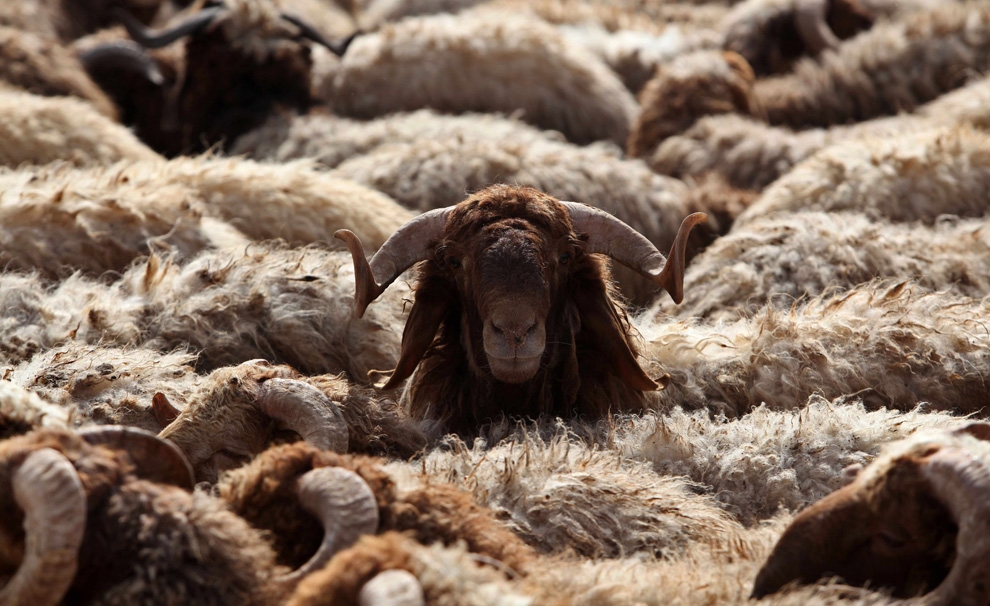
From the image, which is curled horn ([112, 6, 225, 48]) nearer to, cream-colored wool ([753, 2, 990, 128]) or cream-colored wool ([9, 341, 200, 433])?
cream-colored wool ([753, 2, 990, 128])

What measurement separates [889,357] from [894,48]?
5.98 m

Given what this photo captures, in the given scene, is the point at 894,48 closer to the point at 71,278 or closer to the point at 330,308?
the point at 330,308

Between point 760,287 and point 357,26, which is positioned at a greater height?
point 760,287

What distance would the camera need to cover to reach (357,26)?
47.7 feet

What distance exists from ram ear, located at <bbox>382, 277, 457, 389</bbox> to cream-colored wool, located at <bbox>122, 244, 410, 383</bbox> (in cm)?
39

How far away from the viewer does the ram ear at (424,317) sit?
16.6 ft

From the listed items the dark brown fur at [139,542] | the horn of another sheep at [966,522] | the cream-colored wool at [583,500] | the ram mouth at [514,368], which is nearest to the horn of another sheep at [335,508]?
the dark brown fur at [139,542]

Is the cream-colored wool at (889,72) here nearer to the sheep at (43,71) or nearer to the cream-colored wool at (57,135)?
the cream-colored wool at (57,135)

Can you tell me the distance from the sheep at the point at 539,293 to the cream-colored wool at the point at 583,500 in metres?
0.67

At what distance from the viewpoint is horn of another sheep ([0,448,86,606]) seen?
2.80 m

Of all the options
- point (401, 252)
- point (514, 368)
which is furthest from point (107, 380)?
point (514, 368)

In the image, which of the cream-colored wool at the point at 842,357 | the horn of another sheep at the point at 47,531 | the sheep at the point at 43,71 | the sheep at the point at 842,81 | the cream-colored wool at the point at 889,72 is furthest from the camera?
the cream-colored wool at the point at 889,72

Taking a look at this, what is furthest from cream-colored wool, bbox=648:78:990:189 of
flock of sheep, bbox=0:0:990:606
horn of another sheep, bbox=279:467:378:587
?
horn of another sheep, bbox=279:467:378:587

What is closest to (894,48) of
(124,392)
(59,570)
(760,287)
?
(760,287)
